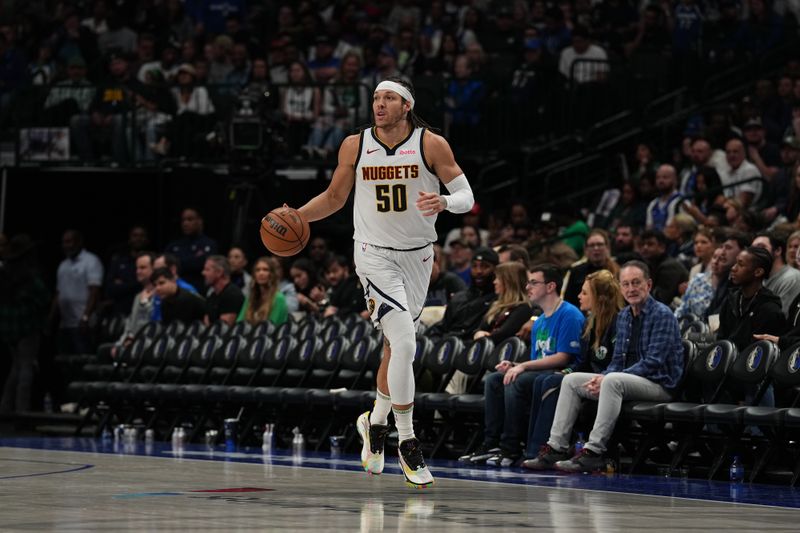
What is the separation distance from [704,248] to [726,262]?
2.85 ft

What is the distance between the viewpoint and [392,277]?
29.9 feet

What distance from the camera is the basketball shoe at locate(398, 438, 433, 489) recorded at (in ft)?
28.9

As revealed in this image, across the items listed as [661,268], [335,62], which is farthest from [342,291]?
[335,62]

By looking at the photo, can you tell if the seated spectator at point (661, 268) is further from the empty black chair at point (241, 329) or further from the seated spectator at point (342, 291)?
the empty black chair at point (241, 329)

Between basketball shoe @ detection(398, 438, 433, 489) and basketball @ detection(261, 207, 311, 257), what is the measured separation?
1393 millimetres

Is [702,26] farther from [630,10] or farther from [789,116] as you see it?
[789,116]

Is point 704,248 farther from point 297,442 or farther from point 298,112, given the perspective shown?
point 298,112

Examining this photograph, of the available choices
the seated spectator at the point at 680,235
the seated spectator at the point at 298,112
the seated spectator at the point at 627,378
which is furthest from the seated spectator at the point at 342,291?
the seated spectator at the point at 627,378

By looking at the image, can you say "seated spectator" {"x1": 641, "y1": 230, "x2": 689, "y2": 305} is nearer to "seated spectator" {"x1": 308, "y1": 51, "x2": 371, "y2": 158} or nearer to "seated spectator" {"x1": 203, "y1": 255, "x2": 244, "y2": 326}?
"seated spectator" {"x1": 203, "y1": 255, "x2": 244, "y2": 326}

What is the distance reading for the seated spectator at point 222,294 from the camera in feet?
52.3

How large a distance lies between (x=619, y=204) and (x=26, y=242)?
7080 millimetres

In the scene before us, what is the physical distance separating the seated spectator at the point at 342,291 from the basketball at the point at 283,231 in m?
5.36

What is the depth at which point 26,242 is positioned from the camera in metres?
18.6

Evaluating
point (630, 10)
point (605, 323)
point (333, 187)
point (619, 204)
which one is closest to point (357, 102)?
point (619, 204)
